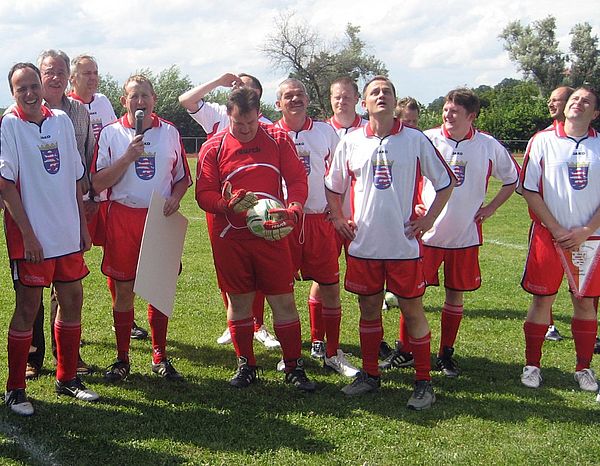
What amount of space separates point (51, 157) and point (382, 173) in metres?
2.23

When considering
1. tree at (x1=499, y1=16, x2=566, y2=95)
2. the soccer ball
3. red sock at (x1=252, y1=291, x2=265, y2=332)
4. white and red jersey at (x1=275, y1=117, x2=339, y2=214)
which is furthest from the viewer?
tree at (x1=499, y1=16, x2=566, y2=95)

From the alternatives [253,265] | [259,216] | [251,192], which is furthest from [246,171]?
[253,265]

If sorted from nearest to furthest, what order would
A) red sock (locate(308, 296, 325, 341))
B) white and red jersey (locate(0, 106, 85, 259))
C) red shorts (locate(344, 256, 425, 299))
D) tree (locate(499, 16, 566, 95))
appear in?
1. white and red jersey (locate(0, 106, 85, 259))
2. red shorts (locate(344, 256, 425, 299))
3. red sock (locate(308, 296, 325, 341))
4. tree (locate(499, 16, 566, 95))

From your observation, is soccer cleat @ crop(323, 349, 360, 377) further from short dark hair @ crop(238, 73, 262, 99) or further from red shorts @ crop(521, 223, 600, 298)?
short dark hair @ crop(238, 73, 262, 99)

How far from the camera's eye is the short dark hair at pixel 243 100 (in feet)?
15.5

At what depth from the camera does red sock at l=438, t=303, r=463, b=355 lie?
558 cm

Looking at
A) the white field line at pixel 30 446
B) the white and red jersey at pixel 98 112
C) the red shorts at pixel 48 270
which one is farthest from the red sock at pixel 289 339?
the white and red jersey at pixel 98 112

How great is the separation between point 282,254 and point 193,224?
9.27 metres

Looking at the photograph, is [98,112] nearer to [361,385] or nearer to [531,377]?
[361,385]

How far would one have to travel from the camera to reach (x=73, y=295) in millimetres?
4668

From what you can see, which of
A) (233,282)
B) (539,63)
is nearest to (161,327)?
(233,282)

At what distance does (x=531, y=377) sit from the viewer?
523 centimetres

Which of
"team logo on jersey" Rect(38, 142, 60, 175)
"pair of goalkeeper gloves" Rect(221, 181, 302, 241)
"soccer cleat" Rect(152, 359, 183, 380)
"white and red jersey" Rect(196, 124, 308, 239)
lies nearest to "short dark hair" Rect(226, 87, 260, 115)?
"white and red jersey" Rect(196, 124, 308, 239)

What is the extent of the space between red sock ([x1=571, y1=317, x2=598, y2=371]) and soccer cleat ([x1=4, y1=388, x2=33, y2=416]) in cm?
409
